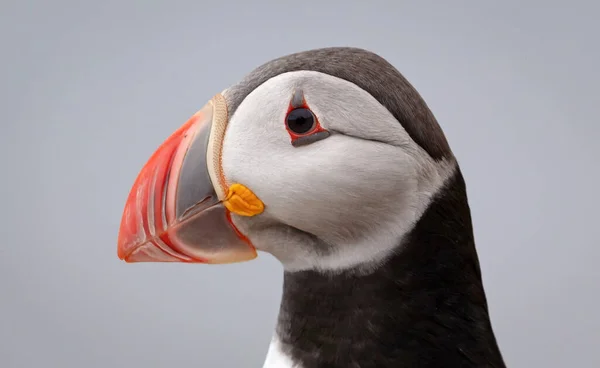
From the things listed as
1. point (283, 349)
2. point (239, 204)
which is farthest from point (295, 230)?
point (283, 349)

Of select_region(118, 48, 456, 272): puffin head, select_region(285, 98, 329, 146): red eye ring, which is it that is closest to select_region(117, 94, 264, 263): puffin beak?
select_region(118, 48, 456, 272): puffin head

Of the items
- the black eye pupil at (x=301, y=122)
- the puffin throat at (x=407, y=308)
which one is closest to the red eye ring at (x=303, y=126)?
the black eye pupil at (x=301, y=122)

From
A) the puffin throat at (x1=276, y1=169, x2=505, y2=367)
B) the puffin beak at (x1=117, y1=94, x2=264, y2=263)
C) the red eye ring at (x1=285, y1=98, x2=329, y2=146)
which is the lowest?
the puffin throat at (x1=276, y1=169, x2=505, y2=367)

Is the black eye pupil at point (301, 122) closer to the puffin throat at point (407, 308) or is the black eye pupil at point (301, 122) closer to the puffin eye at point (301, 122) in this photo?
the puffin eye at point (301, 122)

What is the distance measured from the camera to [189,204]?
72.2 inches

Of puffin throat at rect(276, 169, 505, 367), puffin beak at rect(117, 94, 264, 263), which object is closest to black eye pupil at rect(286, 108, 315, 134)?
puffin beak at rect(117, 94, 264, 263)

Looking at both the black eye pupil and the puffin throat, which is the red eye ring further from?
the puffin throat

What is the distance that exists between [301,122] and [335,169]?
0.40ft

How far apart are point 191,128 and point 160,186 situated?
0.14m

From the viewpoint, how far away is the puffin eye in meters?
1.74

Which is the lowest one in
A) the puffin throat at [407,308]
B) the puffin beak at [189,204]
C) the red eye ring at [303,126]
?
the puffin throat at [407,308]

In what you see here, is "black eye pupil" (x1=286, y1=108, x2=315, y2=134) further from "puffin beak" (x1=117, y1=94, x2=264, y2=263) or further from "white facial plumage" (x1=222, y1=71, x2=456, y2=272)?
"puffin beak" (x1=117, y1=94, x2=264, y2=263)

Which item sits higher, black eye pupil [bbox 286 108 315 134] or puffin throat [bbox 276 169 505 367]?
black eye pupil [bbox 286 108 315 134]

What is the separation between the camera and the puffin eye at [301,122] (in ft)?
5.72
